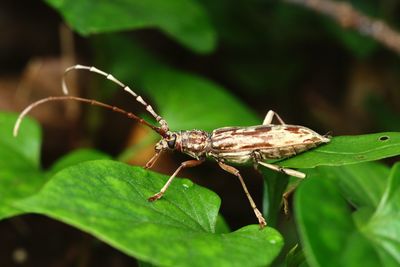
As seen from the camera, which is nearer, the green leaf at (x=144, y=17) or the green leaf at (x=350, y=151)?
the green leaf at (x=350, y=151)

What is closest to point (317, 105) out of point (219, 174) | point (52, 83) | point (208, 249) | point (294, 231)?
point (219, 174)

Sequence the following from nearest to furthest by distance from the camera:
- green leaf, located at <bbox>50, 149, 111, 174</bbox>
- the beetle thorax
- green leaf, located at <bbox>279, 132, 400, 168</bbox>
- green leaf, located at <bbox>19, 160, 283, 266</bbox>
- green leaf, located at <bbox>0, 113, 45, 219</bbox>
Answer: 1. green leaf, located at <bbox>19, 160, 283, 266</bbox>
2. green leaf, located at <bbox>279, 132, 400, 168</bbox>
3. green leaf, located at <bbox>0, 113, 45, 219</bbox>
4. the beetle thorax
5. green leaf, located at <bbox>50, 149, 111, 174</bbox>

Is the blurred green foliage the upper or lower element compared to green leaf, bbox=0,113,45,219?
upper

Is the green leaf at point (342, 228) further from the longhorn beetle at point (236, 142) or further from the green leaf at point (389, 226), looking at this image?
the longhorn beetle at point (236, 142)

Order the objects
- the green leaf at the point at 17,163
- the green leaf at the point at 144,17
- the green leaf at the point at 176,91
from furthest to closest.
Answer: the green leaf at the point at 176,91, the green leaf at the point at 144,17, the green leaf at the point at 17,163

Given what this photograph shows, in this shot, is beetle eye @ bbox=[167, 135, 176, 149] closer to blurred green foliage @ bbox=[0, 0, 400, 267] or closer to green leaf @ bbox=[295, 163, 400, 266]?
blurred green foliage @ bbox=[0, 0, 400, 267]

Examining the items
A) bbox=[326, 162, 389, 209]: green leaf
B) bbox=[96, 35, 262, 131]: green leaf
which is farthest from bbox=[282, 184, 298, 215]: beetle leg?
bbox=[96, 35, 262, 131]: green leaf

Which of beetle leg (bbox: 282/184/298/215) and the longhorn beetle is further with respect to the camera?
the longhorn beetle

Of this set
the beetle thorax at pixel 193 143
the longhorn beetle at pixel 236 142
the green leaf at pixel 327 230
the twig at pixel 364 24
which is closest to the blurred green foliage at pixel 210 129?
the green leaf at pixel 327 230
